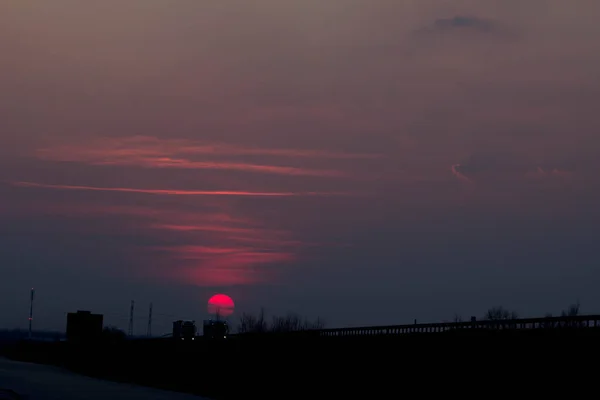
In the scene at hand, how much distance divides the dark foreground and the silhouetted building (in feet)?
167

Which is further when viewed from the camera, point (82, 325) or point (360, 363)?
point (82, 325)

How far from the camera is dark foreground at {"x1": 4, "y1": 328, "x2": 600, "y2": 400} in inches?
1763

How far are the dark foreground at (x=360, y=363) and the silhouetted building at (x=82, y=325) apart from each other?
2001 inches

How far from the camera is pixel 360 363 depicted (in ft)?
200

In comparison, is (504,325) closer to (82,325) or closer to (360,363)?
(360,363)

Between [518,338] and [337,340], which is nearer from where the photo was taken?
[518,338]

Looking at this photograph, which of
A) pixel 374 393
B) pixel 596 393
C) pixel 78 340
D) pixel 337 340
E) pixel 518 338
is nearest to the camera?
pixel 596 393

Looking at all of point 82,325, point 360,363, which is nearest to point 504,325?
point 360,363

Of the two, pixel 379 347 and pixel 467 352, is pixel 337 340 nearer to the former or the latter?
pixel 379 347

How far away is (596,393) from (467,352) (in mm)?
10436

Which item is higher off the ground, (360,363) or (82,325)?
(82,325)

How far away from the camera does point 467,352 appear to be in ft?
164

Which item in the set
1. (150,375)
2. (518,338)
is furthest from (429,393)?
(150,375)

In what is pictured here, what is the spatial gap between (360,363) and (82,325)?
105 m
